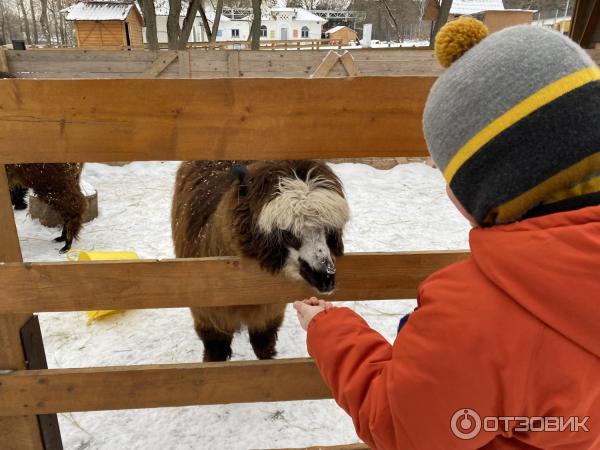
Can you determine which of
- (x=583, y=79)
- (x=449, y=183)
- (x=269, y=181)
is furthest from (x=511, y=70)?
(x=269, y=181)

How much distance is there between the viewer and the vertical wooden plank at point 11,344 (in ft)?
5.27

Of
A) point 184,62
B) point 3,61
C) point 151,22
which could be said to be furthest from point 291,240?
point 151,22

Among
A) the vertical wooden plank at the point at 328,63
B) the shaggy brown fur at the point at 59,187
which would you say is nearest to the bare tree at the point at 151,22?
the vertical wooden plank at the point at 328,63

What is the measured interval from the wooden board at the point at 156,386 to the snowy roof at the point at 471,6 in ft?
105

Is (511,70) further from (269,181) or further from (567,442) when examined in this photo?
(269,181)

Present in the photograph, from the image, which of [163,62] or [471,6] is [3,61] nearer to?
[163,62]

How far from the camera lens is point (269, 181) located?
6.71ft

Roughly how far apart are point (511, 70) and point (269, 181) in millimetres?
1372

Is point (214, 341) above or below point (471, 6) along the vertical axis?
below

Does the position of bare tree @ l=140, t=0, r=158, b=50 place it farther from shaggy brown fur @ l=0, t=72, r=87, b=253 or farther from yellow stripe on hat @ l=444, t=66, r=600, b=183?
yellow stripe on hat @ l=444, t=66, r=600, b=183

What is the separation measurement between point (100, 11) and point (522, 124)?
34.9 m

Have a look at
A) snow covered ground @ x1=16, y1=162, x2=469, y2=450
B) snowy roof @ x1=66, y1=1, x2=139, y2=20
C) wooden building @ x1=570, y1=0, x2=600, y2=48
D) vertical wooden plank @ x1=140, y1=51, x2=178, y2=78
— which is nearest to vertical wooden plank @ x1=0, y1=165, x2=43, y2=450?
snow covered ground @ x1=16, y1=162, x2=469, y2=450

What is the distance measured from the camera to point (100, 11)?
95.1 ft

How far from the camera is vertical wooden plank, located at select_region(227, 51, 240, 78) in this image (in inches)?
397
